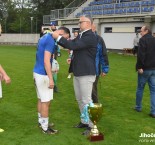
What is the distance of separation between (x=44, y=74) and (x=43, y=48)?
17.2 inches

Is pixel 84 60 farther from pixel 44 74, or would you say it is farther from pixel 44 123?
pixel 44 123

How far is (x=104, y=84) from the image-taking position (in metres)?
11.3

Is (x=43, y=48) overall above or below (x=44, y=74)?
above

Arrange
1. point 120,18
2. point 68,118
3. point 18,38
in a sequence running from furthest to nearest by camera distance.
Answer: point 18,38 → point 120,18 → point 68,118

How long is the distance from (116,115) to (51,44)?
2611mm

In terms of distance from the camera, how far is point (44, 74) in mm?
5469

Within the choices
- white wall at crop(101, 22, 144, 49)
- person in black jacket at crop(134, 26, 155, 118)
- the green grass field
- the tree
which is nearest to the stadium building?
white wall at crop(101, 22, 144, 49)

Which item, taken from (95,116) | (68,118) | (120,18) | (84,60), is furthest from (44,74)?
(120,18)

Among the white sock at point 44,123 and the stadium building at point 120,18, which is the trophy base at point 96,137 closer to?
the white sock at point 44,123

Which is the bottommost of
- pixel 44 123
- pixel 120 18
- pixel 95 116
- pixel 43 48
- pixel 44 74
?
pixel 44 123

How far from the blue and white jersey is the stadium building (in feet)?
68.6

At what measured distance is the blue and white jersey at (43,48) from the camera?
17.3 feet

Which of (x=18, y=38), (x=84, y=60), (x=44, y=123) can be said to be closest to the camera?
(x=84, y=60)

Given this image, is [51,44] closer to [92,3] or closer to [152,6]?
[152,6]
